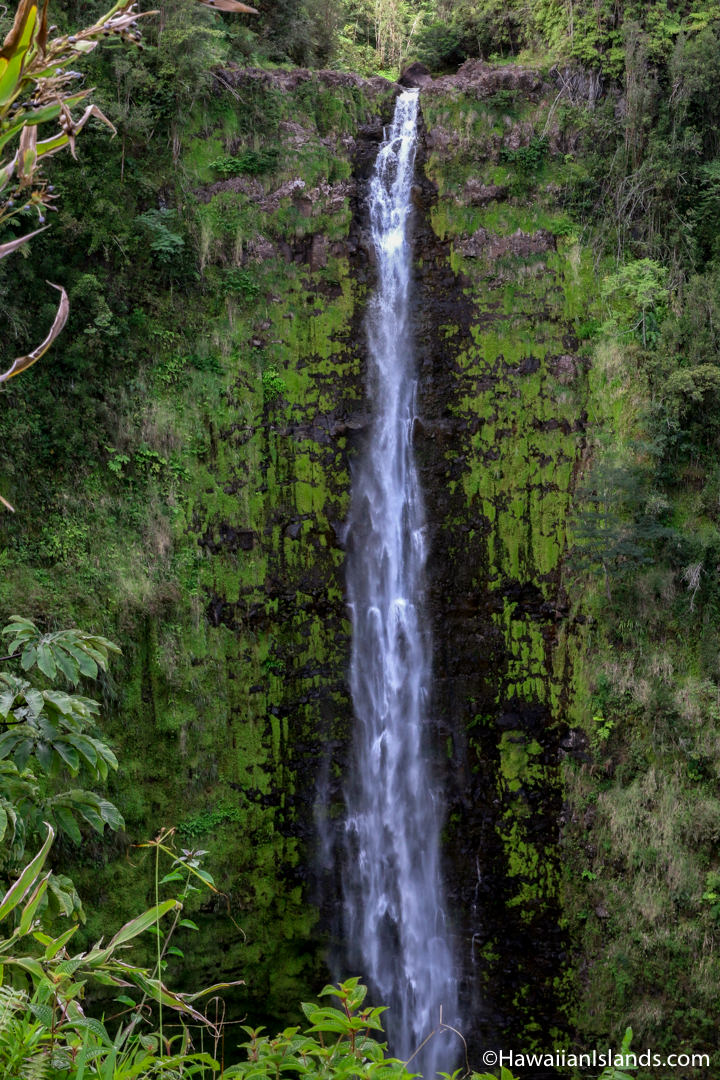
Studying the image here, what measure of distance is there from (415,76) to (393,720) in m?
9.80

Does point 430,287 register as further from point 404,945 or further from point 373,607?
point 404,945

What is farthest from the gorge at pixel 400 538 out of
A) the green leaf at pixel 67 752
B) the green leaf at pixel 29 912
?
the green leaf at pixel 29 912

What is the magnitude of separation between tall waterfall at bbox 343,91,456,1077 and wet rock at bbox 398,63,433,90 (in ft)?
8.52

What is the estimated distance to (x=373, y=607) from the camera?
11422 mm

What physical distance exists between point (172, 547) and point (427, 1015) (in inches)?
265

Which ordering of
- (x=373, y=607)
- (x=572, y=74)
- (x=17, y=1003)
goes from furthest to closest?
(x=572, y=74) → (x=373, y=607) → (x=17, y=1003)

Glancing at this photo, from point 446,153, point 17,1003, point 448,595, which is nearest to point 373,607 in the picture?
point 448,595

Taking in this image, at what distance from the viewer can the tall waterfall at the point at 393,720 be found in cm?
1077

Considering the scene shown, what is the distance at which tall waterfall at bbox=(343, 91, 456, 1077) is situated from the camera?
10.8m

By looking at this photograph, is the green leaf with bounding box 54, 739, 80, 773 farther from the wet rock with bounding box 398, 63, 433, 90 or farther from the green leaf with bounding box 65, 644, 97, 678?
the wet rock with bounding box 398, 63, 433, 90

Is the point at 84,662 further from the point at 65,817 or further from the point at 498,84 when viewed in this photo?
the point at 498,84

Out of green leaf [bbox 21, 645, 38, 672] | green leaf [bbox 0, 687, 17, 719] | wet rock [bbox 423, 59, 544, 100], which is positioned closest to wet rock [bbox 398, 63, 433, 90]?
wet rock [bbox 423, 59, 544, 100]

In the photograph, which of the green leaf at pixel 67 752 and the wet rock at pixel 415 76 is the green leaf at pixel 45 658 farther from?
the wet rock at pixel 415 76

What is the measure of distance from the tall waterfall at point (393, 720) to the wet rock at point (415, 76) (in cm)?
260
